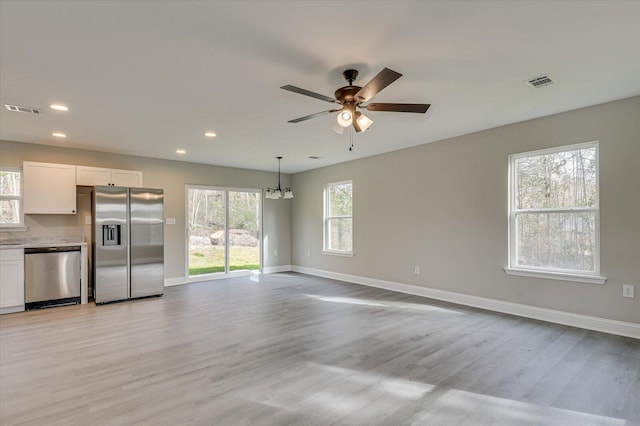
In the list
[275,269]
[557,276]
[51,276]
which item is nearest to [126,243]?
[51,276]

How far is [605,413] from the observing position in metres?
2.13

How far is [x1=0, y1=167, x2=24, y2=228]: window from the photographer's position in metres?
4.93

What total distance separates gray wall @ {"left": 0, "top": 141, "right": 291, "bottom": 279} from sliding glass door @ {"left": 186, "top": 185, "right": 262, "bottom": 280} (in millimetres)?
169

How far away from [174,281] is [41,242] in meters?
2.24

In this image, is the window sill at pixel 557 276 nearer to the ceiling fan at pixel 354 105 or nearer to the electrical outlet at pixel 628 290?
the electrical outlet at pixel 628 290

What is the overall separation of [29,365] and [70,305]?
2.47 metres

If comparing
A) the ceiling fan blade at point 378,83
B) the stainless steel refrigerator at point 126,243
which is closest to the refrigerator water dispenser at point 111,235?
the stainless steel refrigerator at point 126,243

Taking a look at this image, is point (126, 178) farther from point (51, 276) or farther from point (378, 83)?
point (378, 83)

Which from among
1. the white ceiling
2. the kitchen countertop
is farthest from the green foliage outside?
the white ceiling

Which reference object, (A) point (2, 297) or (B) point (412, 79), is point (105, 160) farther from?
(B) point (412, 79)

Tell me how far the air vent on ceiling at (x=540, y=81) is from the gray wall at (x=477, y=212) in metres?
1.14

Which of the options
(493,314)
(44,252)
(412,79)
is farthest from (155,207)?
(493,314)

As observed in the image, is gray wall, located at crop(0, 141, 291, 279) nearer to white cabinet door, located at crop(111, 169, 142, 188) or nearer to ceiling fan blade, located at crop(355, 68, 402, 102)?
white cabinet door, located at crop(111, 169, 142, 188)

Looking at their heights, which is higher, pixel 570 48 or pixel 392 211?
pixel 570 48
